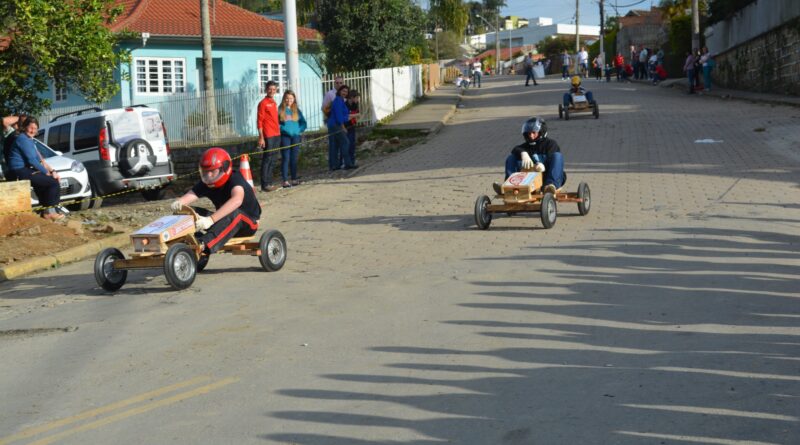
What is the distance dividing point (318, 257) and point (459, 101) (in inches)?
1147

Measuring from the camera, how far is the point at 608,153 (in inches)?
773

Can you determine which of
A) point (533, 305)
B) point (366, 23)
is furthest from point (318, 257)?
point (366, 23)

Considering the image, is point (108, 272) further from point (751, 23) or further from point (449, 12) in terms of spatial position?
point (449, 12)

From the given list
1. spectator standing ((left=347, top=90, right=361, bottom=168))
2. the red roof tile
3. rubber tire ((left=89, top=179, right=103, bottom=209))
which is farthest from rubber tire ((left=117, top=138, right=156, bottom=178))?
the red roof tile

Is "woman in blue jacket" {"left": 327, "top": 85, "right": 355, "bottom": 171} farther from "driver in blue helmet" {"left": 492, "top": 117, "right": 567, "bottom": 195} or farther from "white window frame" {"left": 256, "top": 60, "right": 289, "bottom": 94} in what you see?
"white window frame" {"left": 256, "top": 60, "right": 289, "bottom": 94}

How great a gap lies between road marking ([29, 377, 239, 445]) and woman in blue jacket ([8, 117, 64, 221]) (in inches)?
366

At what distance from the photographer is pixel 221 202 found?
11.2 meters

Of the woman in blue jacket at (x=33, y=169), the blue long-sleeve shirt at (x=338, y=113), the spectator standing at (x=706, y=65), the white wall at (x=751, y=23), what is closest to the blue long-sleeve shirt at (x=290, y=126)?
the blue long-sleeve shirt at (x=338, y=113)

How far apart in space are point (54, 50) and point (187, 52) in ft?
65.0

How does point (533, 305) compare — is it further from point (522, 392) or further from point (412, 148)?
point (412, 148)

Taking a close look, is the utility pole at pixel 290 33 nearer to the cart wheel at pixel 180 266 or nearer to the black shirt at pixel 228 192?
the black shirt at pixel 228 192

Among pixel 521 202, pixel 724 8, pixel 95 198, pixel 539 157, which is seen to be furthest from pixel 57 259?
pixel 724 8

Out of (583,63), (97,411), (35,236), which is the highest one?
(583,63)

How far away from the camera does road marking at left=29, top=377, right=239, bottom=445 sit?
6172mm
